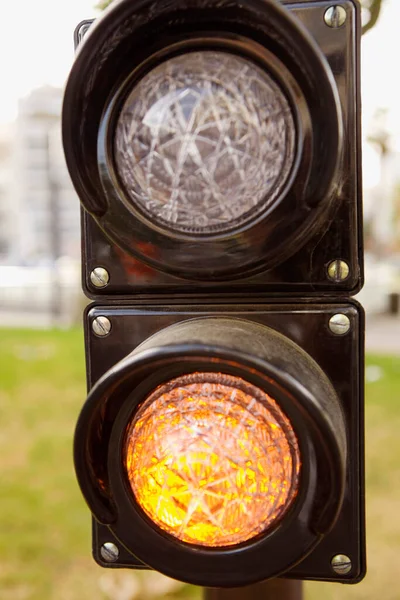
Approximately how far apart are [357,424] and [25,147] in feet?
24.4

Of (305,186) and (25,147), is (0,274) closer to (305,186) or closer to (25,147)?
(25,147)

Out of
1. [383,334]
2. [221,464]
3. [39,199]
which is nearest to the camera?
[221,464]

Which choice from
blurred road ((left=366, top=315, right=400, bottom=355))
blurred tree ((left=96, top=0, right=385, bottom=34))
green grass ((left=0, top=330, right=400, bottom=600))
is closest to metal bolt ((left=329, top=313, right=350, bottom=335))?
blurred tree ((left=96, top=0, right=385, bottom=34))

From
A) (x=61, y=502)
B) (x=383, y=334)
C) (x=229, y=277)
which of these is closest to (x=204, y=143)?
(x=229, y=277)

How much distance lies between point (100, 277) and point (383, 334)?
22.0 feet

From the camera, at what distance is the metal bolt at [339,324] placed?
0.53 metres

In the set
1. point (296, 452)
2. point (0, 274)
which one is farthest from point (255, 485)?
point (0, 274)

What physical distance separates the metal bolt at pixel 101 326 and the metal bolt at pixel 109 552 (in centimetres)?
21

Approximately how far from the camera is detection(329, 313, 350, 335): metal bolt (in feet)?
1.74

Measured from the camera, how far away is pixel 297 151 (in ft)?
1.52

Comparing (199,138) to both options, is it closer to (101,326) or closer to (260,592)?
(101,326)

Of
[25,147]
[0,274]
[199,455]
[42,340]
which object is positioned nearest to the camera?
[199,455]

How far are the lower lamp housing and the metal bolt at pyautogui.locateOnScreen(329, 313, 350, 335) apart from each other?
0.15ft

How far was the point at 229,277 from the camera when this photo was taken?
50cm
